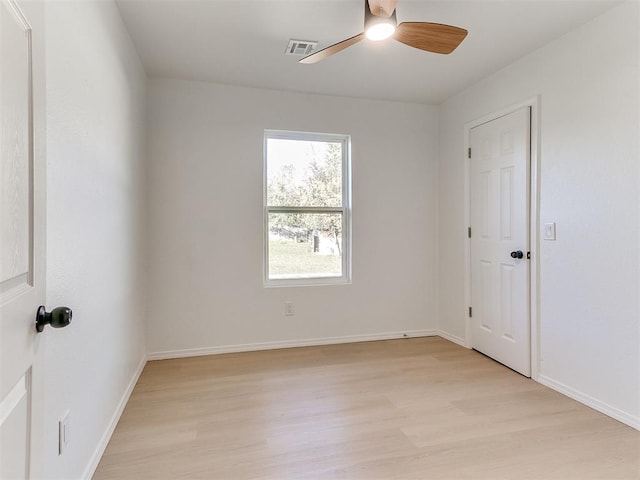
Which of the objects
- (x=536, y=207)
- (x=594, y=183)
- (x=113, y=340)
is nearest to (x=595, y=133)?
(x=594, y=183)

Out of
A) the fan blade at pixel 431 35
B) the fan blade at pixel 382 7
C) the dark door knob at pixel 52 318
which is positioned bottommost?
the dark door knob at pixel 52 318

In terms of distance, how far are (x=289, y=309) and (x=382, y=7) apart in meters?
2.52

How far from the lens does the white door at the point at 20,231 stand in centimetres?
69

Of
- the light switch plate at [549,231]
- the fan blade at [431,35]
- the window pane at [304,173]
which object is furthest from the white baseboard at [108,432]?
the light switch plate at [549,231]

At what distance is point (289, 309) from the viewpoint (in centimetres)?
334

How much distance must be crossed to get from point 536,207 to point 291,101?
229 cm

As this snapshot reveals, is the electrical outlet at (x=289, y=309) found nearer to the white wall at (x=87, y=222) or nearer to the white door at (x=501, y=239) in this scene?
the white wall at (x=87, y=222)

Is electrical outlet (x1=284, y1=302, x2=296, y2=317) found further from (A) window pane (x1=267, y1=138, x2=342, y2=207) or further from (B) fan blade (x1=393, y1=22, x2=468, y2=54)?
(B) fan blade (x1=393, y1=22, x2=468, y2=54)

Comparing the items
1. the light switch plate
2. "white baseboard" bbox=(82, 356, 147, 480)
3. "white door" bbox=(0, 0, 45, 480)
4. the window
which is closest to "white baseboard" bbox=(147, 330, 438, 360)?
"white baseboard" bbox=(82, 356, 147, 480)

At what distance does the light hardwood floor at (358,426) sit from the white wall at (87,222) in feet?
1.08

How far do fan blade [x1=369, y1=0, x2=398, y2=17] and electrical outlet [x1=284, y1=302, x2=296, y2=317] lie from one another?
8.01 ft

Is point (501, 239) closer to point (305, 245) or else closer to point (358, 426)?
point (305, 245)

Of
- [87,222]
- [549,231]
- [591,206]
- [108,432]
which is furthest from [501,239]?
[108,432]

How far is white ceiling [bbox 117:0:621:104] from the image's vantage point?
2.06 meters
